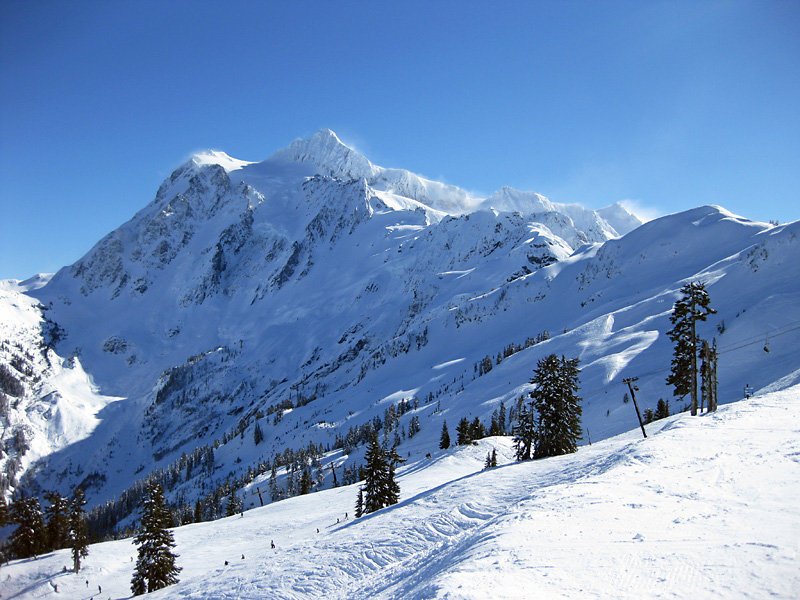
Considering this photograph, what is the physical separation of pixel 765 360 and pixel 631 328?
5308cm

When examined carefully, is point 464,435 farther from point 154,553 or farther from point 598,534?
point 598,534

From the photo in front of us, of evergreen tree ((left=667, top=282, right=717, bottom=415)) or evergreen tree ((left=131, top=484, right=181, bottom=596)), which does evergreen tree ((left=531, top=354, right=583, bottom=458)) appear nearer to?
evergreen tree ((left=667, top=282, right=717, bottom=415))

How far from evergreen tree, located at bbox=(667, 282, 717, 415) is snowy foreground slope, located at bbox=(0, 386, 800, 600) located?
776cm

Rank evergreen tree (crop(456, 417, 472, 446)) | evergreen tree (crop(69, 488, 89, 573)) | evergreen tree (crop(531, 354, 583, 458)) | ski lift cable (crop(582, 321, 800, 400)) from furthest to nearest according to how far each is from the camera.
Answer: ski lift cable (crop(582, 321, 800, 400)), evergreen tree (crop(456, 417, 472, 446)), evergreen tree (crop(69, 488, 89, 573)), evergreen tree (crop(531, 354, 583, 458))

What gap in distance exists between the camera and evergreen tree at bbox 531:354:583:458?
43375 millimetres

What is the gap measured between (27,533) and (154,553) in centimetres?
2833

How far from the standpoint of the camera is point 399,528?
92.1 feet

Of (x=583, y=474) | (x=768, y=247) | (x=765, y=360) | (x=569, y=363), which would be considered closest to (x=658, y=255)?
(x=768, y=247)

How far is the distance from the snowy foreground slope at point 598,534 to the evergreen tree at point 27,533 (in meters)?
37.1

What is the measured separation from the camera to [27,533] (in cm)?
5912

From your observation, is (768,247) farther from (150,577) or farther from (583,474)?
(150,577)

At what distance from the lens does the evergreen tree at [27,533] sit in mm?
58375

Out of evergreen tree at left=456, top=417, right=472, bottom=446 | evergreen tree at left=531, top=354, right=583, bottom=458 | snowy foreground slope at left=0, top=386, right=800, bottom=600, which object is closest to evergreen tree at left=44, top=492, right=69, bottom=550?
snowy foreground slope at left=0, top=386, right=800, bottom=600

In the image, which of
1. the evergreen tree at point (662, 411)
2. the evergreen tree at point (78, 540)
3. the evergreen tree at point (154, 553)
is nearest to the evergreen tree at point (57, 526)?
the evergreen tree at point (78, 540)
